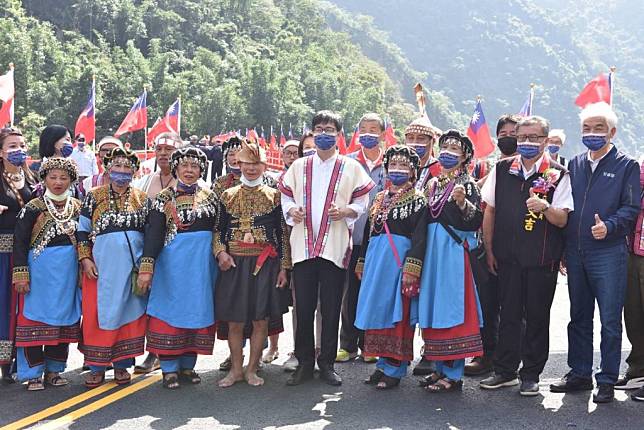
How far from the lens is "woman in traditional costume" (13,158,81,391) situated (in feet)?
19.2

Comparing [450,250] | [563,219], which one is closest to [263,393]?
[450,250]

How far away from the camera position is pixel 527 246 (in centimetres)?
572

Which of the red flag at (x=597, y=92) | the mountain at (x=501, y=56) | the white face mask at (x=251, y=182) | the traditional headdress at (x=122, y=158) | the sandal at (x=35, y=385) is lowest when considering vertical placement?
the sandal at (x=35, y=385)

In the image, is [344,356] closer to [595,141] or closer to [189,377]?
[189,377]

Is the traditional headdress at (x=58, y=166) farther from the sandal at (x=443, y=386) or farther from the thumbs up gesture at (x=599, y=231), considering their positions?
the thumbs up gesture at (x=599, y=231)

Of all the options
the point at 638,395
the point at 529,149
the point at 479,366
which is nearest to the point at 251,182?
the point at 529,149

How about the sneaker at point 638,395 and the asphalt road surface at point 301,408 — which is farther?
the sneaker at point 638,395

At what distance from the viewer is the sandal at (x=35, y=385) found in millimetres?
5844

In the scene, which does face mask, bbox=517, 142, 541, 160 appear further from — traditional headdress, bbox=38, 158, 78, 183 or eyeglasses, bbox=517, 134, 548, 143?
traditional headdress, bbox=38, 158, 78, 183

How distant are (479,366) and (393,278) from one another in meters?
1.25

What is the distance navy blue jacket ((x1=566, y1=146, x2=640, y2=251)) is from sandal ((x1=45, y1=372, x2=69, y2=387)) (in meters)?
4.05

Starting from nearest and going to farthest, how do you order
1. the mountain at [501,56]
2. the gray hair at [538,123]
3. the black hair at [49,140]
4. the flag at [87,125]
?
the gray hair at [538,123]
the black hair at [49,140]
the flag at [87,125]
the mountain at [501,56]

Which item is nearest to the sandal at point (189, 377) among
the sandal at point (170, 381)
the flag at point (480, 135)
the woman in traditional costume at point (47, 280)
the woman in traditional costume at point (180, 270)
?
the woman in traditional costume at point (180, 270)

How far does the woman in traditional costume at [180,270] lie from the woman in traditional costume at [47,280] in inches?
23.7
